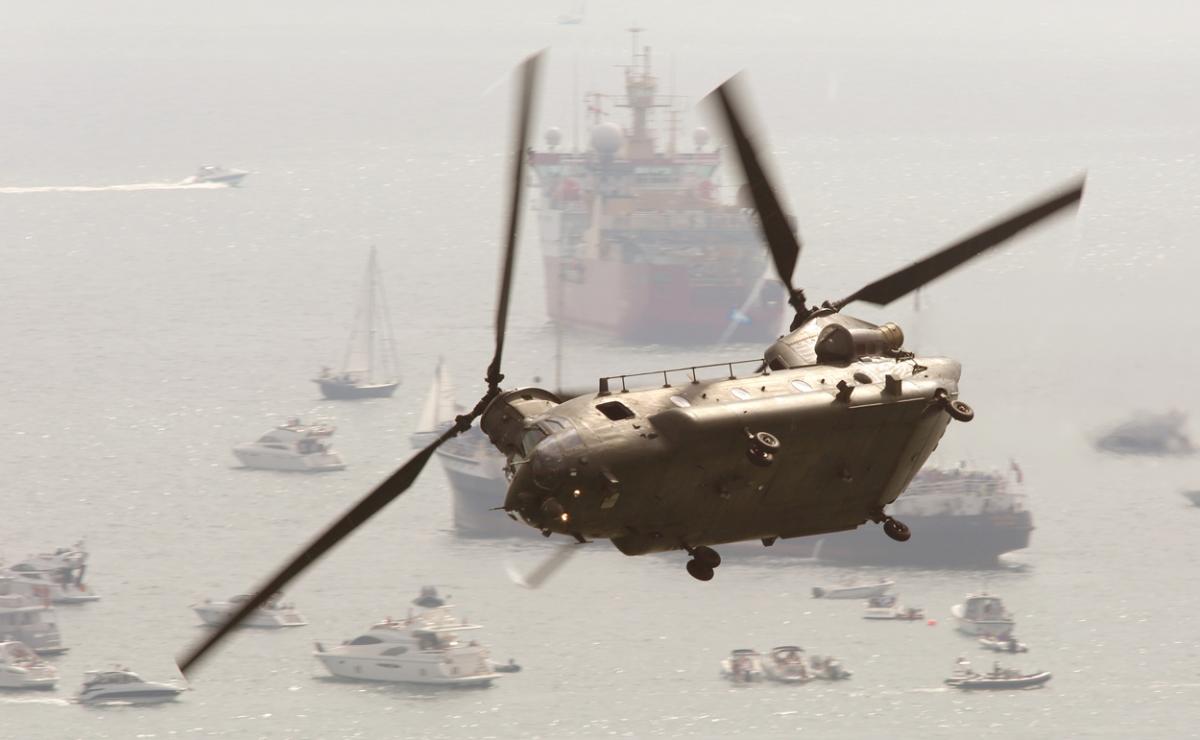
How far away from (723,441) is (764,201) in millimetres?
8218

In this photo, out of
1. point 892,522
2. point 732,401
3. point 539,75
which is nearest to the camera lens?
point 539,75

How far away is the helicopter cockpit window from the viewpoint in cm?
3628

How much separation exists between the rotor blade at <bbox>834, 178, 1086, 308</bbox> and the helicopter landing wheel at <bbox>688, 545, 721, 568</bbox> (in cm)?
685

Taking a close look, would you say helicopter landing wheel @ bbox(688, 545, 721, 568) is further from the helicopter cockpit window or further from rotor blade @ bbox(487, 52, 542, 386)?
rotor blade @ bbox(487, 52, 542, 386)

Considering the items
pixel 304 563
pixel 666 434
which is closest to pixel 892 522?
pixel 666 434

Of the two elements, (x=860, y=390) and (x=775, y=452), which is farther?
(x=860, y=390)

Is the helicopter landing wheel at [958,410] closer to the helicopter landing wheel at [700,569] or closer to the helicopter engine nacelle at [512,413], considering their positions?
the helicopter landing wheel at [700,569]

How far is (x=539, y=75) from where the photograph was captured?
34.8 m

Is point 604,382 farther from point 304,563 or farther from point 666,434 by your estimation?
point 304,563

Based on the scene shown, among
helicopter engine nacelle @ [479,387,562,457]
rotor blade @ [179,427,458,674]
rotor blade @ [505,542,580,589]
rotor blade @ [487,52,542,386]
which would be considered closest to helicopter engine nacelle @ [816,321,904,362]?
helicopter engine nacelle @ [479,387,562,457]

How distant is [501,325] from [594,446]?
11.2ft

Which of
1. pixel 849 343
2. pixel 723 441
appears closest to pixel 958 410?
pixel 849 343

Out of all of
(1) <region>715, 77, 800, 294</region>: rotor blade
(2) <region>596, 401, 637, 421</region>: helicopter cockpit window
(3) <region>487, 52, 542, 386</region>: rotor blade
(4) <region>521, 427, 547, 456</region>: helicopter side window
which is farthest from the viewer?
(1) <region>715, 77, 800, 294</region>: rotor blade

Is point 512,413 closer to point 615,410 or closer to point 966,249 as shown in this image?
point 615,410
